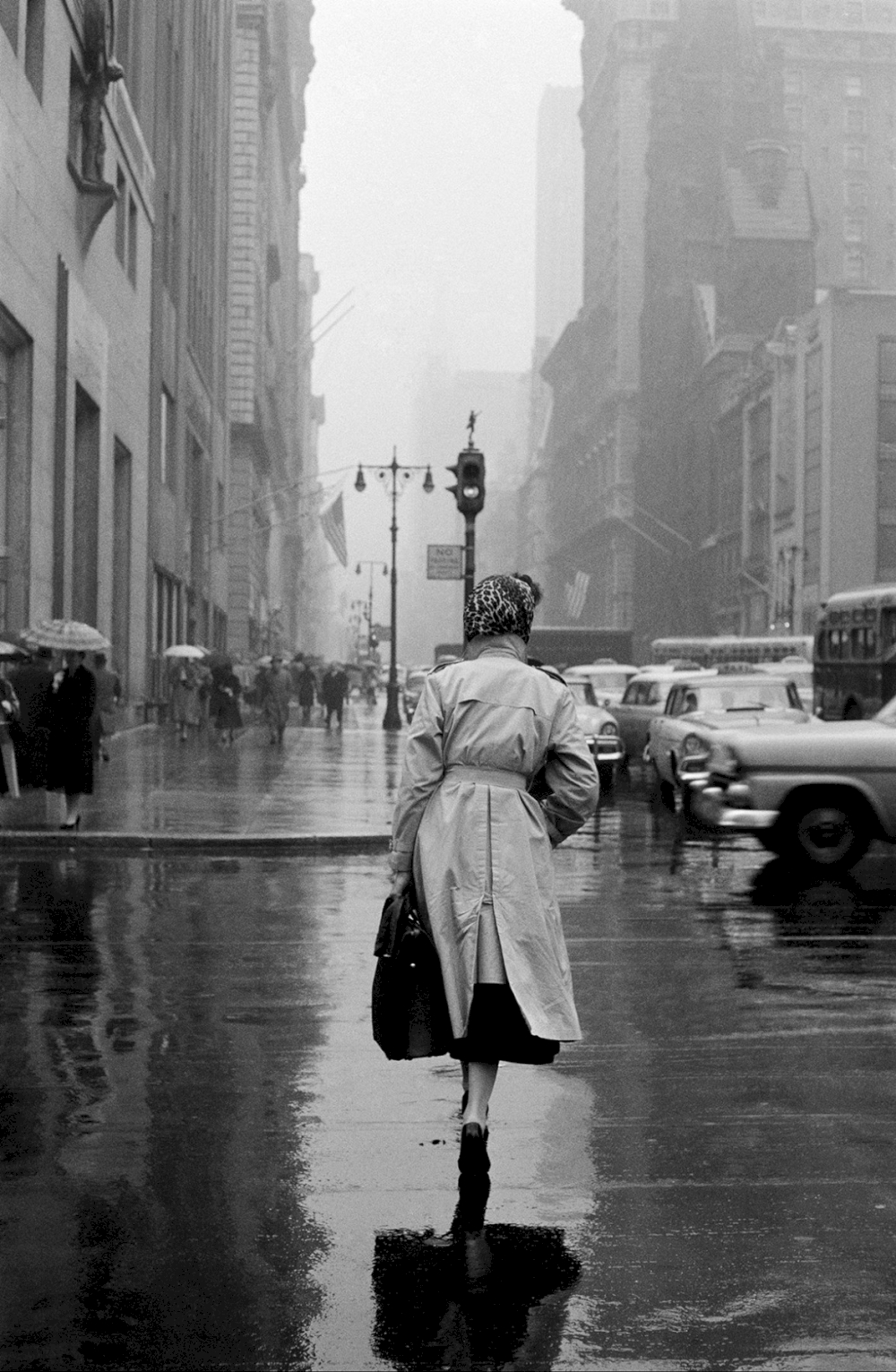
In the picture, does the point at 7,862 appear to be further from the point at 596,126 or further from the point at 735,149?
the point at 596,126

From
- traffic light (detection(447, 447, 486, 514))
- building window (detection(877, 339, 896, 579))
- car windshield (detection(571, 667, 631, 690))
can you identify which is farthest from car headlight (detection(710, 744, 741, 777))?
building window (detection(877, 339, 896, 579))

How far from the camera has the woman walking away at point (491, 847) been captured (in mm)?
5129

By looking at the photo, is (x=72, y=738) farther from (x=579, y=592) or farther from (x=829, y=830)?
(x=579, y=592)

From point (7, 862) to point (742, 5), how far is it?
145872mm

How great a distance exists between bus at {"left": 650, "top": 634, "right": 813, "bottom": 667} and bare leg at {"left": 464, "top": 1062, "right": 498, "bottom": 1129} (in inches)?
2094

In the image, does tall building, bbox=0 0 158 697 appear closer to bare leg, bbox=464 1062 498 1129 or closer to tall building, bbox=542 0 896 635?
bare leg, bbox=464 1062 498 1129

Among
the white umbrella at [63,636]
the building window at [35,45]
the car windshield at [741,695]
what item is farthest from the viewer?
the building window at [35,45]

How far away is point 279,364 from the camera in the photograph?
122688mm

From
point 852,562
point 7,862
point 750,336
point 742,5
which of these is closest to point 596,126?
point 742,5

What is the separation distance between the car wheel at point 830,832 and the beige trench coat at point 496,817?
9.09 m

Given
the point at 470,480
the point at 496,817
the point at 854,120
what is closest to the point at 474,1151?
the point at 496,817

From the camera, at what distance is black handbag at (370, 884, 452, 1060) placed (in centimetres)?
518

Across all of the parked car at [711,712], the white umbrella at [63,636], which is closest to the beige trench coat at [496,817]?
the parked car at [711,712]

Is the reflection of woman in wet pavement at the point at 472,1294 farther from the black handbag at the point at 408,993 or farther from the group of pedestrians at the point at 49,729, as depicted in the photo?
the group of pedestrians at the point at 49,729
